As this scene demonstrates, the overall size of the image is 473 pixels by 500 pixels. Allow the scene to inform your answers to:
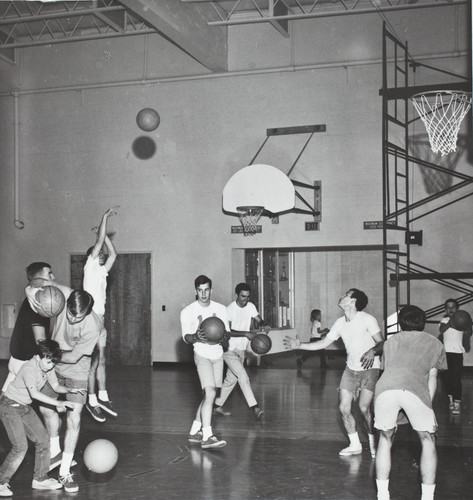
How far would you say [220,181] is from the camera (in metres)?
14.8

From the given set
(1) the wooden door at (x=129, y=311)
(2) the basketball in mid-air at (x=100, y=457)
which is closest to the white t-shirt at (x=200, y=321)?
(2) the basketball in mid-air at (x=100, y=457)

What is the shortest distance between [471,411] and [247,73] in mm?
8307

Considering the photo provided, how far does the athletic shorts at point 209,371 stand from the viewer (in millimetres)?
7453

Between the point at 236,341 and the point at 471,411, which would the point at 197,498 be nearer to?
the point at 236,341

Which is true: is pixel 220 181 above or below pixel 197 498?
above

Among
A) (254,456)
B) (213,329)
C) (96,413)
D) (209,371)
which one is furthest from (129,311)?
(254,456)

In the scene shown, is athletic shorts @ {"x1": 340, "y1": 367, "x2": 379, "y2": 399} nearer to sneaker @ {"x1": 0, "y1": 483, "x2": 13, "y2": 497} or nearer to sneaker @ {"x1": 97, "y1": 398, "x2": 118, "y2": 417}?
sneaker @ {"x1": 0, "y1": 483, "x2": 13, "y2": 497}

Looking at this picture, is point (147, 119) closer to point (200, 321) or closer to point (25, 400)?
point (200, 321)

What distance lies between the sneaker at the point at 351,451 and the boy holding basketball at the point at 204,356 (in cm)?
126

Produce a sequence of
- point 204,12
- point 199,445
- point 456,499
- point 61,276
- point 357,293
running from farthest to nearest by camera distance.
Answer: point 61,276, point 204,12, point 199,445, point 357,293, point 456,499

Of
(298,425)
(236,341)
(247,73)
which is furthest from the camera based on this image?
(247,73)

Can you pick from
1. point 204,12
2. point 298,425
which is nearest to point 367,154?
point 204,12

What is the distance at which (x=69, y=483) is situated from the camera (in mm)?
5930

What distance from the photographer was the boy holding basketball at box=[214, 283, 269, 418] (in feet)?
29.2
